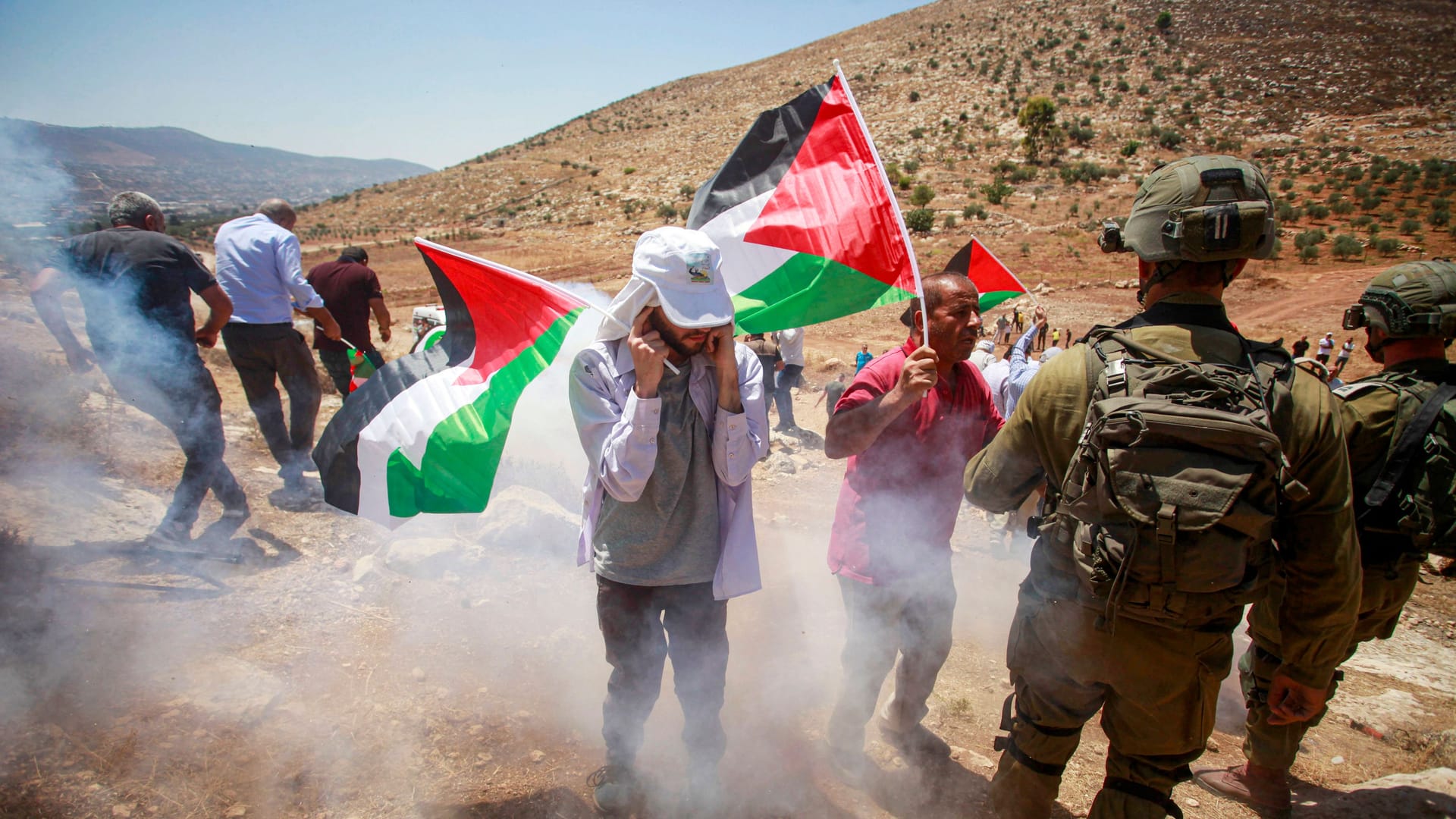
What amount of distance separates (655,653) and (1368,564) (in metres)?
2.32

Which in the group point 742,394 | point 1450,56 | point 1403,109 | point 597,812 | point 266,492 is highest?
point 1450,56

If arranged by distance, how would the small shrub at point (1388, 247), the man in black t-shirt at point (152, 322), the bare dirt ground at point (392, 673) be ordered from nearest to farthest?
1. the bare dirt ground at point (392, 673)
2. the man in black t-shirt at point (152, 322)
3. the small shrub at point (1388, 247)

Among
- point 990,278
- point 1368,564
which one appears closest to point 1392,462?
point 1368,564

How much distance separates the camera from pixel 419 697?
3.09 m

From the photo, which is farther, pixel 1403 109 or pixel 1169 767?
pixel 1403 109

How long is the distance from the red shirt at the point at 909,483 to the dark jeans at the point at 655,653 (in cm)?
56

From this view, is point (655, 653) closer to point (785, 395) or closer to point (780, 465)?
point (780, 465)

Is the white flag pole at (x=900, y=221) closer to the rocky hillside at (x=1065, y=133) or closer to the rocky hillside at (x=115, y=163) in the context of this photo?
the rocky hillside at (x=115, y=163)

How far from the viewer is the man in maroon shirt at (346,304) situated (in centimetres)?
593

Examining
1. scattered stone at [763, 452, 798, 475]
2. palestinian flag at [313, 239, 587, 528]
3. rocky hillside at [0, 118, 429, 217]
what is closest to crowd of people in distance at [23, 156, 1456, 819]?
palestinian flag at [313, 239, 587, 528]

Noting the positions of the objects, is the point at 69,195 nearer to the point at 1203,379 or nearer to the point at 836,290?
the point at 836,290

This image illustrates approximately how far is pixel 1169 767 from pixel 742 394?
1494 millimetres

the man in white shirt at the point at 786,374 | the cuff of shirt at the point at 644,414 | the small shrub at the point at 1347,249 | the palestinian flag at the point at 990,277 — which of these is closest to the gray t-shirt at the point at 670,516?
the cuff of shirt at the point at 644,414

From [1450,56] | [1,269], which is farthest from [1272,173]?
[1,269]
